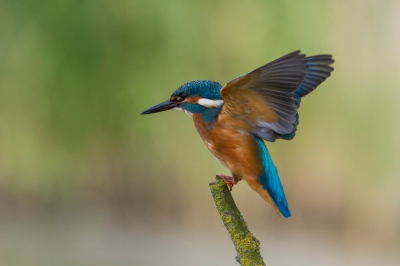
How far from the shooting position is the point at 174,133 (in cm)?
326

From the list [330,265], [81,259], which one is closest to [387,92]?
[330,265]

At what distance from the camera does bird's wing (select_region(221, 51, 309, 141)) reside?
1.09 metres

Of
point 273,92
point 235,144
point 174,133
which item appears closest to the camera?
point 273,92

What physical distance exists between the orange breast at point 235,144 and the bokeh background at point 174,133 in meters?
1.82

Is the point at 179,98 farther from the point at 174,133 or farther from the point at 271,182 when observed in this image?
the point at 174,133

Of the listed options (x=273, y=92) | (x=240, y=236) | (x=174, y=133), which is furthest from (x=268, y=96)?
(x=174, y=133)

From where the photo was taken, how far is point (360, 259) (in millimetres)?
3408

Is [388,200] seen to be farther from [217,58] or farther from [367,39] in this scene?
[217,58]

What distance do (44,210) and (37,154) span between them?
510 mm

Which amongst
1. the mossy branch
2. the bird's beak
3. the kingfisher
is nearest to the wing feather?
the kingfisher

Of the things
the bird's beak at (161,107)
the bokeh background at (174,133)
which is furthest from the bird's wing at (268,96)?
the bokeh background at (174,133)

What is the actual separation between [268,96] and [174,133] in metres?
2.10

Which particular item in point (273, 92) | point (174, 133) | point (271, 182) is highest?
point (174, 133)

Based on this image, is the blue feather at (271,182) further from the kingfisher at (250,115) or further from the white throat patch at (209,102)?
the white throat patch at (209,102)
